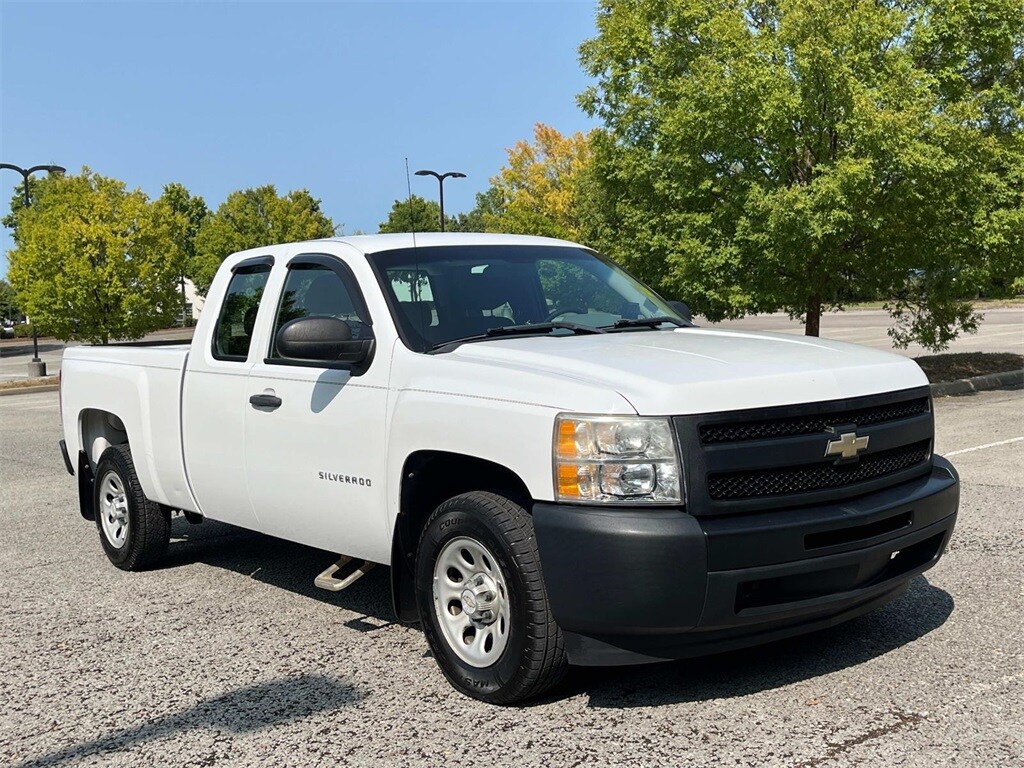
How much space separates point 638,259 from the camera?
54.3 ft

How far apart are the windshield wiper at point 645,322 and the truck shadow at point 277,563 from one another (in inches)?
74.1

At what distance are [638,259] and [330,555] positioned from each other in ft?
33.8

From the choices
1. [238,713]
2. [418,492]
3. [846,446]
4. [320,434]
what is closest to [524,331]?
[418,492]

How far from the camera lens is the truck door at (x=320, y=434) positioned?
192 inches

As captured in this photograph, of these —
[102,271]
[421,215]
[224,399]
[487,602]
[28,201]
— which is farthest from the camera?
[421,215]

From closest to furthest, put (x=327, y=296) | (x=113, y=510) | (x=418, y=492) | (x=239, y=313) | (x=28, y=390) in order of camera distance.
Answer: (x=418, y=492)
(x=327, y=296)
(x=239, y=313)
(x=113, y=510)
(x=28, y=390)

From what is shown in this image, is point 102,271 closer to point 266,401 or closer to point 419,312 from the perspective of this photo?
point 266,401

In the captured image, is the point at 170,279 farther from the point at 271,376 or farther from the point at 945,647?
the point at 945,647

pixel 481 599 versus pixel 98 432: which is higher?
pixel 98 432

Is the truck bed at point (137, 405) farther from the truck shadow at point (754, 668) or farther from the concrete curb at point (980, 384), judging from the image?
the concrete curb at point (980, 384)

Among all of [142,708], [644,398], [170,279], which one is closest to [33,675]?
[142,708]

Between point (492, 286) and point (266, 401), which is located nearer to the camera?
point (492, 286)

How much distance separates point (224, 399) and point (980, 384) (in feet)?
44.9

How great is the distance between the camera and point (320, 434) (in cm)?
513
